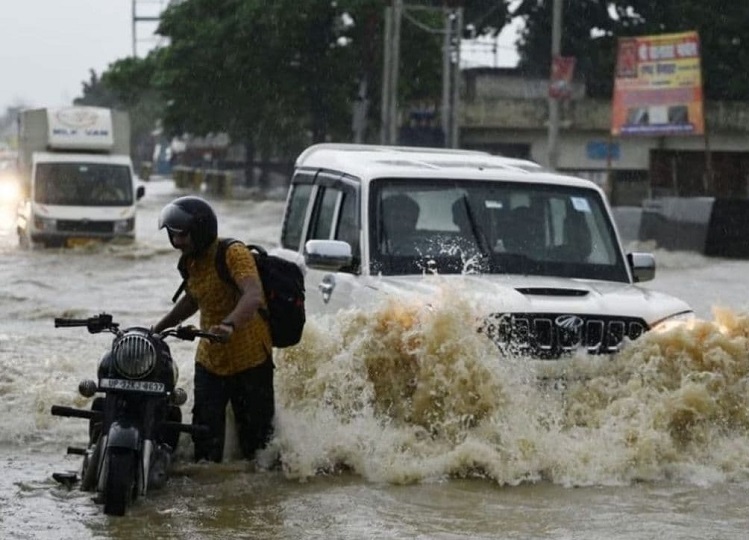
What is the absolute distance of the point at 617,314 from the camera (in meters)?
8.87

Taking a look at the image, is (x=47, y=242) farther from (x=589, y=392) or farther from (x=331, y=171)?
(x=589, y=392)

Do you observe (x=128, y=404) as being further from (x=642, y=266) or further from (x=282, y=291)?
(x=642, y=266)

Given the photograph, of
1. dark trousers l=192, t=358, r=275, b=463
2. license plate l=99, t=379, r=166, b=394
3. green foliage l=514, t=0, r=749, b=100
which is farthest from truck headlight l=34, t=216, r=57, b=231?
green foliage l=514, t=0, r=749, b=100

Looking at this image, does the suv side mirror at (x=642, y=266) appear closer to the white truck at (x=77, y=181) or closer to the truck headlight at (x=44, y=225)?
the white truck at (x=77, y=181)

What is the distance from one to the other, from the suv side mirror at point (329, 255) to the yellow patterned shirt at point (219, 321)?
1.16 m

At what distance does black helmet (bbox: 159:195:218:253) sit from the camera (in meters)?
7.86

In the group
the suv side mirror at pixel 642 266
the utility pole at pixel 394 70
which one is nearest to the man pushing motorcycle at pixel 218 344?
the suv side mirror at pixel 642 266

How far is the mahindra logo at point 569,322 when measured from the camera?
8664mm

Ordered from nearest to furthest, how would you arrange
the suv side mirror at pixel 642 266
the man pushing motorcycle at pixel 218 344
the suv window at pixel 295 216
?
the man pushing motorcycle at pixel 218 344 < the suv side mirror at pixel 642 266 < the suv window at pixel 295 216

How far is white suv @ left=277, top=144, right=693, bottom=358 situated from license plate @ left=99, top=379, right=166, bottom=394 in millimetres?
2052

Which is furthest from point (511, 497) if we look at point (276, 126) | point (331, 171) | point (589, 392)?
point (276, 126)

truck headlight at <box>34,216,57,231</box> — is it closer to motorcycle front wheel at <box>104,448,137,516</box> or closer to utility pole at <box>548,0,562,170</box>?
utility pole at <box>548,0,562,170</box>

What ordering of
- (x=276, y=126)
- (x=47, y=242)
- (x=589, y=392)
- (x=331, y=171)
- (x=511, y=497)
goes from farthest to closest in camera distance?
(x=276, y=126) → (x=47, y=242) → (x=331, y=171) → (x=589, y=392) → (x=511, y=497)

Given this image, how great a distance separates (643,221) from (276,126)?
29484 mm
